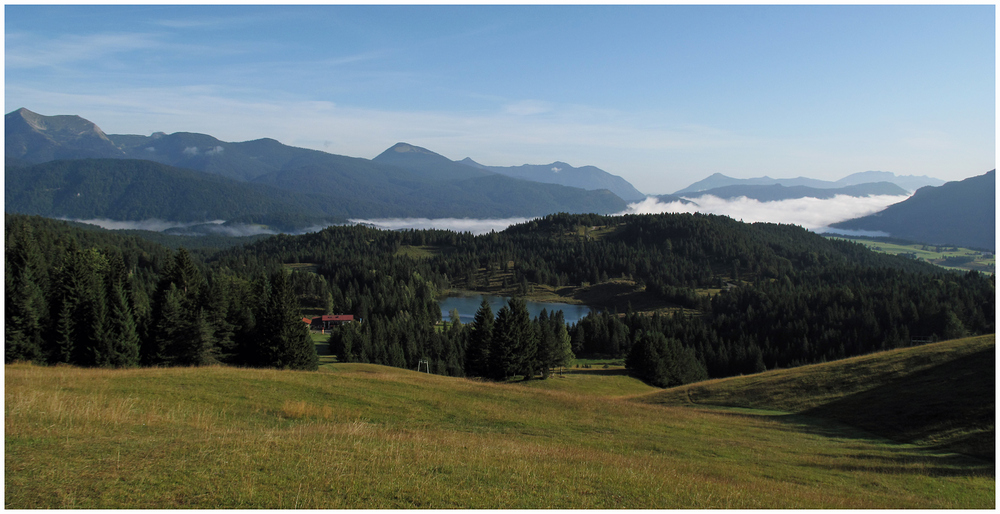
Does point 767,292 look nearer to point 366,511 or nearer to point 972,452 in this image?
point 972,452

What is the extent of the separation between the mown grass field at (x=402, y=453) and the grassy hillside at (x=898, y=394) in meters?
1.99

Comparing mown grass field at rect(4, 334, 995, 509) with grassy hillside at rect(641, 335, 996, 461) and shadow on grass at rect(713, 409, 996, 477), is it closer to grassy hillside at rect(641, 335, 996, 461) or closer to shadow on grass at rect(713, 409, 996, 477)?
shadow on grass at rect(713, 409, 996, 477)

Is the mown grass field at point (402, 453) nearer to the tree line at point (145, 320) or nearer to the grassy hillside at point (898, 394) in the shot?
the grassy hillside at point (898, 394)

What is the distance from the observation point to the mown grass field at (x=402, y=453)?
12656 millimetres

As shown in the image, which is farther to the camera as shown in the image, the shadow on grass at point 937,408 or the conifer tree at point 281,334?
the conifer tree at point 281,334

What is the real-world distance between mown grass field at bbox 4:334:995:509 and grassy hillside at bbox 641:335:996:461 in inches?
78.2

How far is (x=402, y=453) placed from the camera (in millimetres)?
16172

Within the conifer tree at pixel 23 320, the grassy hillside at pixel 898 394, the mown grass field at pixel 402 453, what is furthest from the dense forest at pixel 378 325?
the grassy hillside at pixel 898 394

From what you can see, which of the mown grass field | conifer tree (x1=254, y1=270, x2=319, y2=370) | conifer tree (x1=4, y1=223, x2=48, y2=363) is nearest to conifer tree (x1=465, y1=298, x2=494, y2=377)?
conifer tree (x1=254, y1=270, x2=319, y2=370)

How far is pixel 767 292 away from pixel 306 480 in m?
196

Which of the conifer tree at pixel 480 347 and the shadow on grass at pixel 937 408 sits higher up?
the shadow on grass at pixel 937 408

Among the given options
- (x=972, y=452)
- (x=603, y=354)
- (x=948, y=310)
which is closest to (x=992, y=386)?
(x=972, y=452)

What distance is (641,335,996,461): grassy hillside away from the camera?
25891 mm

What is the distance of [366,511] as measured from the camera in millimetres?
11867
